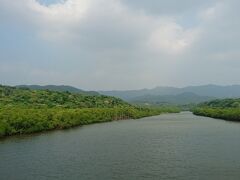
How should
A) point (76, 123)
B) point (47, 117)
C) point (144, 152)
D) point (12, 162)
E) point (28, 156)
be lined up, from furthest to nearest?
point (76, 123)
point (47, 117)
point (144, 152)
point (28, 156)
point (12, 162)

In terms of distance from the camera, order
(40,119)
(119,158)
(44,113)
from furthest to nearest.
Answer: (44,113) < (40,119) < (119,158)

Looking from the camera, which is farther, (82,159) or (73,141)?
(73,141)

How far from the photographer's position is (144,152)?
60875 millimetres

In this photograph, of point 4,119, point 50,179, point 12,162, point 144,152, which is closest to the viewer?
point 50,179

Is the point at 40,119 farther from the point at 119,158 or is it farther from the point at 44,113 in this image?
the point at 119,158

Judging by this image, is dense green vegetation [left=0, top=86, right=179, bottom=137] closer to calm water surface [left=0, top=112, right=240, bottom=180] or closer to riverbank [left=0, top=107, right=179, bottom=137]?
riverbank [left=0, top=107, right=179, bottom=137]

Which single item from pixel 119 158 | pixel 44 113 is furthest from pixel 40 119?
pixel 119 158

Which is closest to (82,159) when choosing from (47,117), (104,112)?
(47,117)

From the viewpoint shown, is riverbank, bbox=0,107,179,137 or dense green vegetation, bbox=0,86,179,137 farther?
dense green vegetation, bbox=0,86,179,137

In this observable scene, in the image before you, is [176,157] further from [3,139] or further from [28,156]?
[3,139]

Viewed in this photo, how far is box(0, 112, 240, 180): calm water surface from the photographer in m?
44.6

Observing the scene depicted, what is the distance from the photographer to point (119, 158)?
55.4 meters

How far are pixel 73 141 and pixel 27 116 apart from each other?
1979cm

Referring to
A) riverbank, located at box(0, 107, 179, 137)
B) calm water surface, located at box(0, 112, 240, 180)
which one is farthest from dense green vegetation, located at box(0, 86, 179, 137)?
calm water surface, located at box(0, 112, 240, 180)
